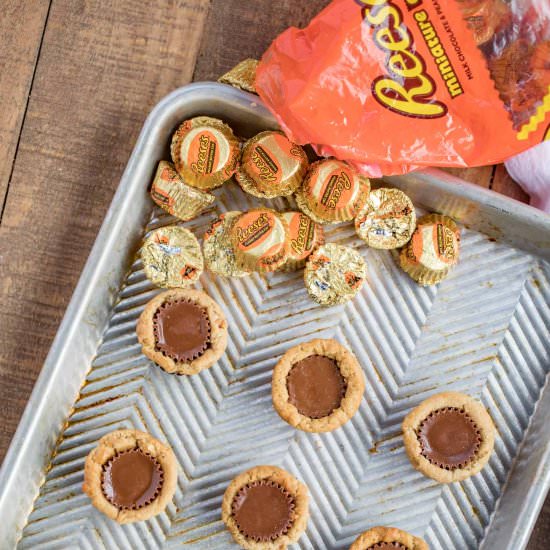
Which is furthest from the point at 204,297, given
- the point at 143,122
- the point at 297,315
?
the point at 143,122

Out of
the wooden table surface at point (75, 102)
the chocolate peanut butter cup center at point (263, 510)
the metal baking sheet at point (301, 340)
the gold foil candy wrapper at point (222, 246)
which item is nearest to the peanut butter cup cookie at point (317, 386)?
the metal baking sheet at point (301, 340)

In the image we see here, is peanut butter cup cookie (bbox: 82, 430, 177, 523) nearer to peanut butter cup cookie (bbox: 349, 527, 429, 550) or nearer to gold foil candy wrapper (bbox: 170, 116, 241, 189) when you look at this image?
peanut butter cup cookie (bbox: 349, 527, 429, 550)

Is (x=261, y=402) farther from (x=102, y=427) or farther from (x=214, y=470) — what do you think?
(x=102, y=427)

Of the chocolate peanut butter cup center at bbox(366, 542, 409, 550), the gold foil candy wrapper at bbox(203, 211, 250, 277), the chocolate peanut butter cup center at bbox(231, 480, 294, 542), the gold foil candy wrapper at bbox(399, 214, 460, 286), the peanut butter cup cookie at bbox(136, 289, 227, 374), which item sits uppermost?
the gold foil candy wrapper at bbox(399, 214, 460, 286)

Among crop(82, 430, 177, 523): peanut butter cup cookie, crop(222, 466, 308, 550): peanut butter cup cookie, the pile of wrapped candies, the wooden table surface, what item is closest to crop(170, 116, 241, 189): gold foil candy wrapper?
the pile of wrapped candies

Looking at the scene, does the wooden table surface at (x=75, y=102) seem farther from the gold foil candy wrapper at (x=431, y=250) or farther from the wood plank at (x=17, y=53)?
the gold foil candy wrapper at (x=431, y=250)

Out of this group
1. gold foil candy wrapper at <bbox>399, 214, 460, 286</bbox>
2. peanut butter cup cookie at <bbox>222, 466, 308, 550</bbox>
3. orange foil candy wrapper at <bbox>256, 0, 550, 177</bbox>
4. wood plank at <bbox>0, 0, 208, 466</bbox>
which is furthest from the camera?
wood plank at <bbox>0, 0, 208, 466</bbox>

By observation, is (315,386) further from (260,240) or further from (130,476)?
(130,476)

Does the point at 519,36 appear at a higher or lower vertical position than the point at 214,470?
higher
